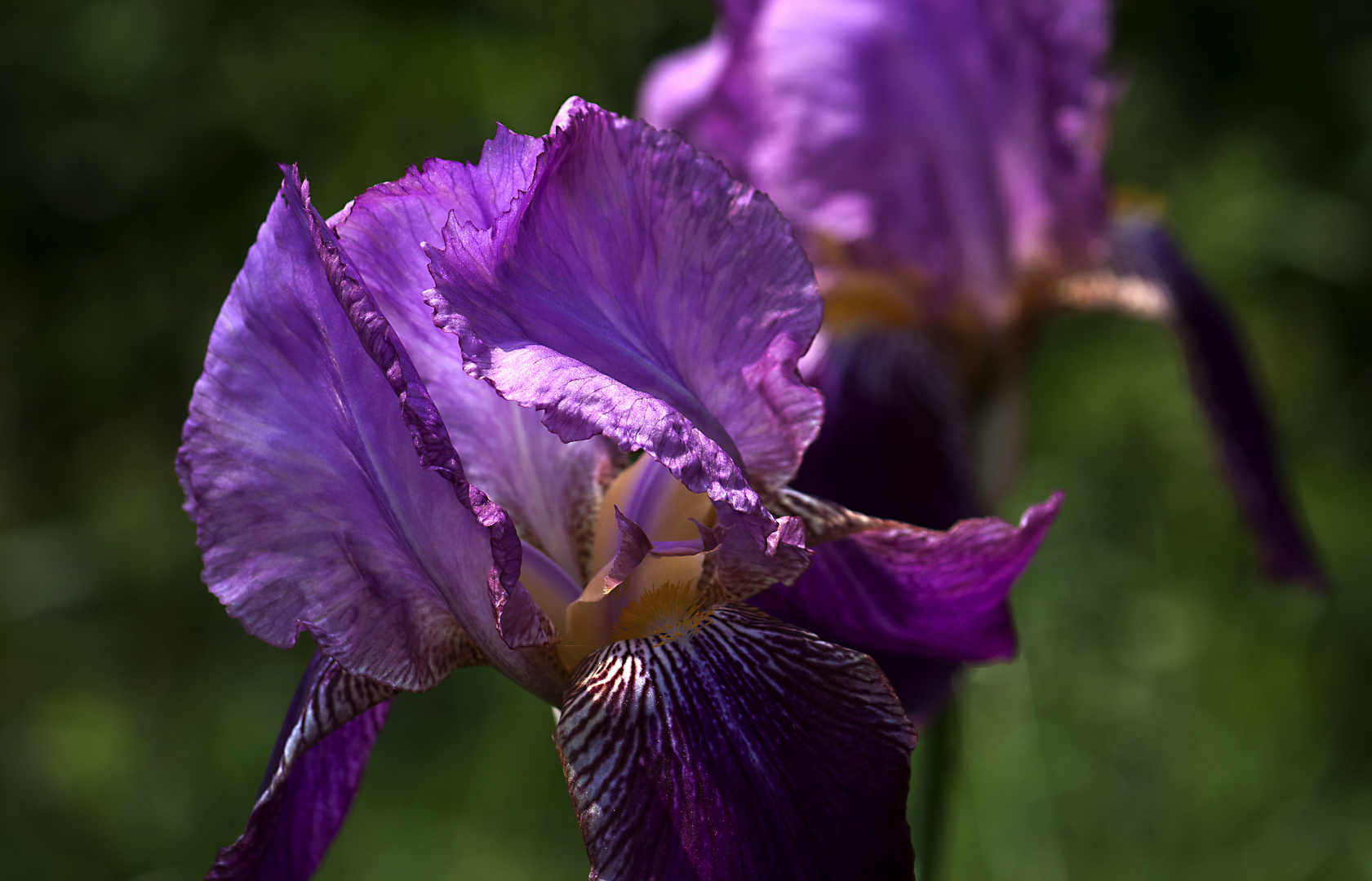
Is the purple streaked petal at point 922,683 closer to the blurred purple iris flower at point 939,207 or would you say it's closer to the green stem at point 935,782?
the green stem at point 935,782

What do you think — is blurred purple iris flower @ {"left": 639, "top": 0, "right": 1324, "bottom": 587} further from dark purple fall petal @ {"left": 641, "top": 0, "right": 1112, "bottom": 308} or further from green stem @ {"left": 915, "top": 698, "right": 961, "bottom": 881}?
green stem @ {"left": 915, "top": 698, "right": 961, "bottom": 881}

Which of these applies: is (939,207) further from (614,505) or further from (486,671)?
(486,671)

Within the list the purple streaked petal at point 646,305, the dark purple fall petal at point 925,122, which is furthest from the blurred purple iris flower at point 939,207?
the purple streaked petal at point 646,305

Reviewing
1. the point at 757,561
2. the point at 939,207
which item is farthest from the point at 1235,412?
the point at 757,561

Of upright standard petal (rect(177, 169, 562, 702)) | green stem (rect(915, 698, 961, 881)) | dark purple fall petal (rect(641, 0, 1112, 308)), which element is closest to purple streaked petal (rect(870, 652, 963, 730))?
green stem (rect(915, 698, 961, 881))

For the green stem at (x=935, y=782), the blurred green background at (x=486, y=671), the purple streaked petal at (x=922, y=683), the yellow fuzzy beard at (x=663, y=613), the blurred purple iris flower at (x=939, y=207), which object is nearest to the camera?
the yellow fuzzy beard at (x=663, y=613)

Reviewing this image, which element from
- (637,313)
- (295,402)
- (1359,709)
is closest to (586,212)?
(637,313)

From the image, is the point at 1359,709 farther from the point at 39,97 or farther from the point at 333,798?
the point at 39,97
